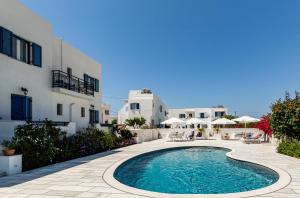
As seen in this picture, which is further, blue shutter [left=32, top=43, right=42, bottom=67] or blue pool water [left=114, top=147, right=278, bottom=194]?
blue shutter [left=32, top=43, right=42, bottom=67]

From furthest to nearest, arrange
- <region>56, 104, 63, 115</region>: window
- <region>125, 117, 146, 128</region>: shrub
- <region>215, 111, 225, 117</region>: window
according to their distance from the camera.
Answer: <region>215, 111, 225, 117</region>: window, <region>125, 117, 146, 128</region>: shrub, <region>56, 104, 63, 115</region>: window

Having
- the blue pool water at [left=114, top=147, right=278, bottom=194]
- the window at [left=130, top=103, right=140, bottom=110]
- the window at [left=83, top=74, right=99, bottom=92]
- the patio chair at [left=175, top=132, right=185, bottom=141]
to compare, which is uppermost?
the window at [left=83, top=74, right=99, bottom=92]

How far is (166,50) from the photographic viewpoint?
128 feet

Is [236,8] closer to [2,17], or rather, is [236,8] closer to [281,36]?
[281,36]

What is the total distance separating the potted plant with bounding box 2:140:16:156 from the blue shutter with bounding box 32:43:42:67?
18.9 feet

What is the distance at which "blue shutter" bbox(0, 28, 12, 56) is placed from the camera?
12.4m

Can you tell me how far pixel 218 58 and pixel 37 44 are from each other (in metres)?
30.5

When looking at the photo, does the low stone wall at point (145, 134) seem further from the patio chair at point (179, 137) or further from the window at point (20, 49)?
the window at point (20, 49)

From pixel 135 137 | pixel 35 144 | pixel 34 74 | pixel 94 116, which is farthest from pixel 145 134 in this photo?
pixel 35 144

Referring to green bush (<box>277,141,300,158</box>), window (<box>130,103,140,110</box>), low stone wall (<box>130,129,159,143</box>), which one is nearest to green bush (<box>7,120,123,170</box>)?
low stone wall (<box>130,129,159,143</box>)

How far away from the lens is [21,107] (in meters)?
13.9

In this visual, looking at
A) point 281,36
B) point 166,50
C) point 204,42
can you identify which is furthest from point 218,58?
point 281,36

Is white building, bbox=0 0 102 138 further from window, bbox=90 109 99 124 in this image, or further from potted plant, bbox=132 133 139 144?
potted plant, bbox=132 133 139 144

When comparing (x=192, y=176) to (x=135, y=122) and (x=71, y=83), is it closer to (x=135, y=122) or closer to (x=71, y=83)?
(x=71, y=83)
